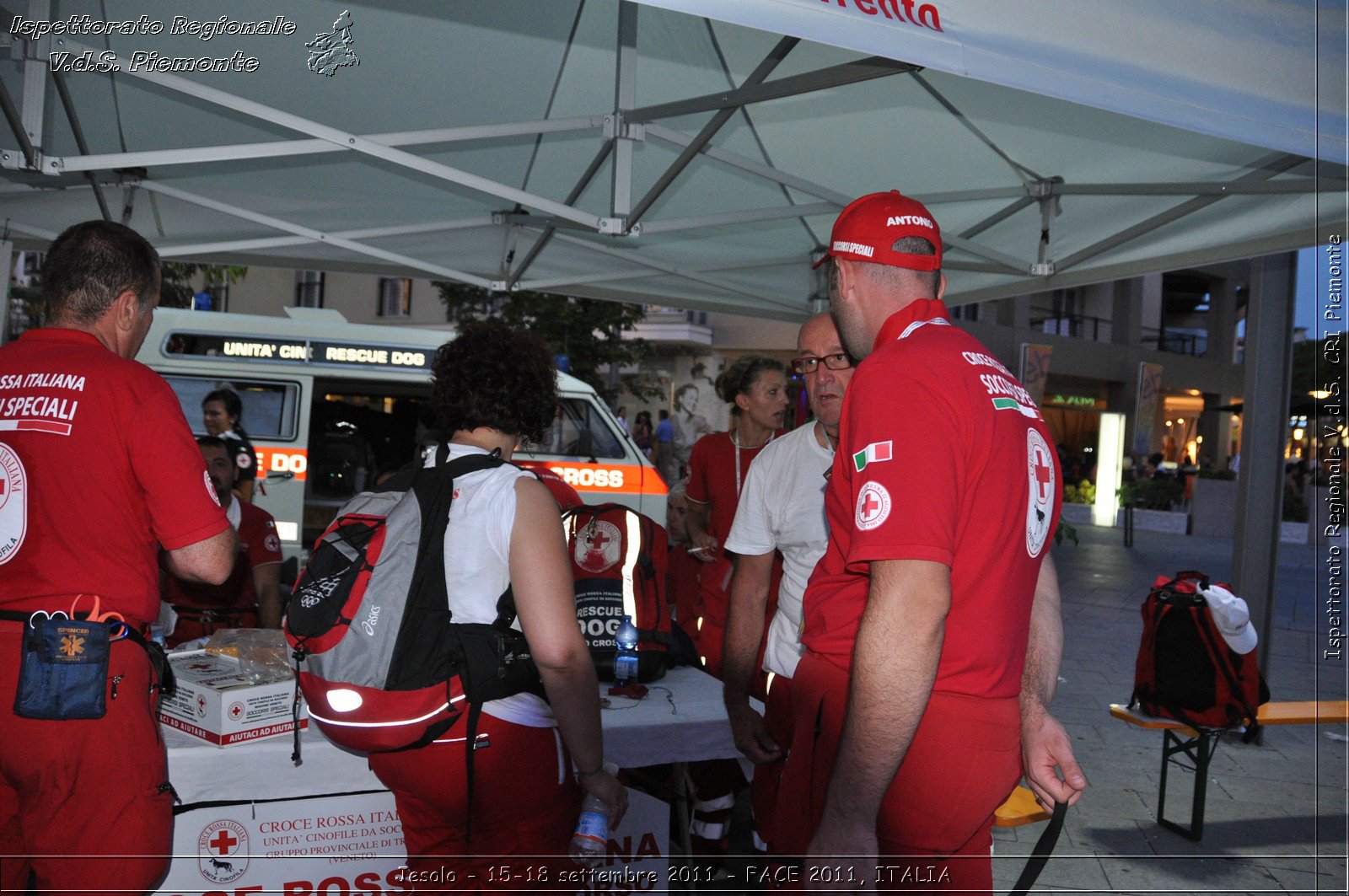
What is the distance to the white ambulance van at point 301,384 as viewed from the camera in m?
9.21

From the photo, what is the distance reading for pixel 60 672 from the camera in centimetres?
203

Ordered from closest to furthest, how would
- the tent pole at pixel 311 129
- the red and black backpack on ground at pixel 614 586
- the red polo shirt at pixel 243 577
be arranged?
the red and black backpack on ground at pixel 614 586 → the tent pole at pixel 311 129 → the red polo shirt at pixel 243 577

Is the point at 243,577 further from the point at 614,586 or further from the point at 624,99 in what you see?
the point at 624,99

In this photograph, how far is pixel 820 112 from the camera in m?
5.41

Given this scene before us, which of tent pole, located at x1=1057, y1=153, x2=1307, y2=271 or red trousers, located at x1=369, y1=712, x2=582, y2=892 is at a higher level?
tent pole, located at x1=1057, y1=153, x2=1307, y2=271

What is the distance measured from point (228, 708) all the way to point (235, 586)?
1.95m

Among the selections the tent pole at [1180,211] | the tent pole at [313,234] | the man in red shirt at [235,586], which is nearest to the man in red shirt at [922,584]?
the man in red shirt at [235,586]

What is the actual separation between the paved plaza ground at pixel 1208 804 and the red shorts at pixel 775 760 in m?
0.78

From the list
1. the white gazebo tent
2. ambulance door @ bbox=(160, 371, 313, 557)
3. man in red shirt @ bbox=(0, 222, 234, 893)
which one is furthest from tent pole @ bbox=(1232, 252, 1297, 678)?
ambulance door @ bbox=(160, 371, 313, 557)

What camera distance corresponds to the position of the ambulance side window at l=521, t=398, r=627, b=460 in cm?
948

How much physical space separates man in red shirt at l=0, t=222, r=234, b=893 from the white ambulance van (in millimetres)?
6921

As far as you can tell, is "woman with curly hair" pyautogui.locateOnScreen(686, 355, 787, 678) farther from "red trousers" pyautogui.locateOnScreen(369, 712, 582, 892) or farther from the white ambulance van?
the white ambulance van

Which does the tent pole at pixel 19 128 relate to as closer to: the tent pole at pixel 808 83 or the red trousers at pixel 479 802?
the tent pole at pixel 808 83

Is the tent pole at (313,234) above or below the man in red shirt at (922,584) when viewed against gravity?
above
